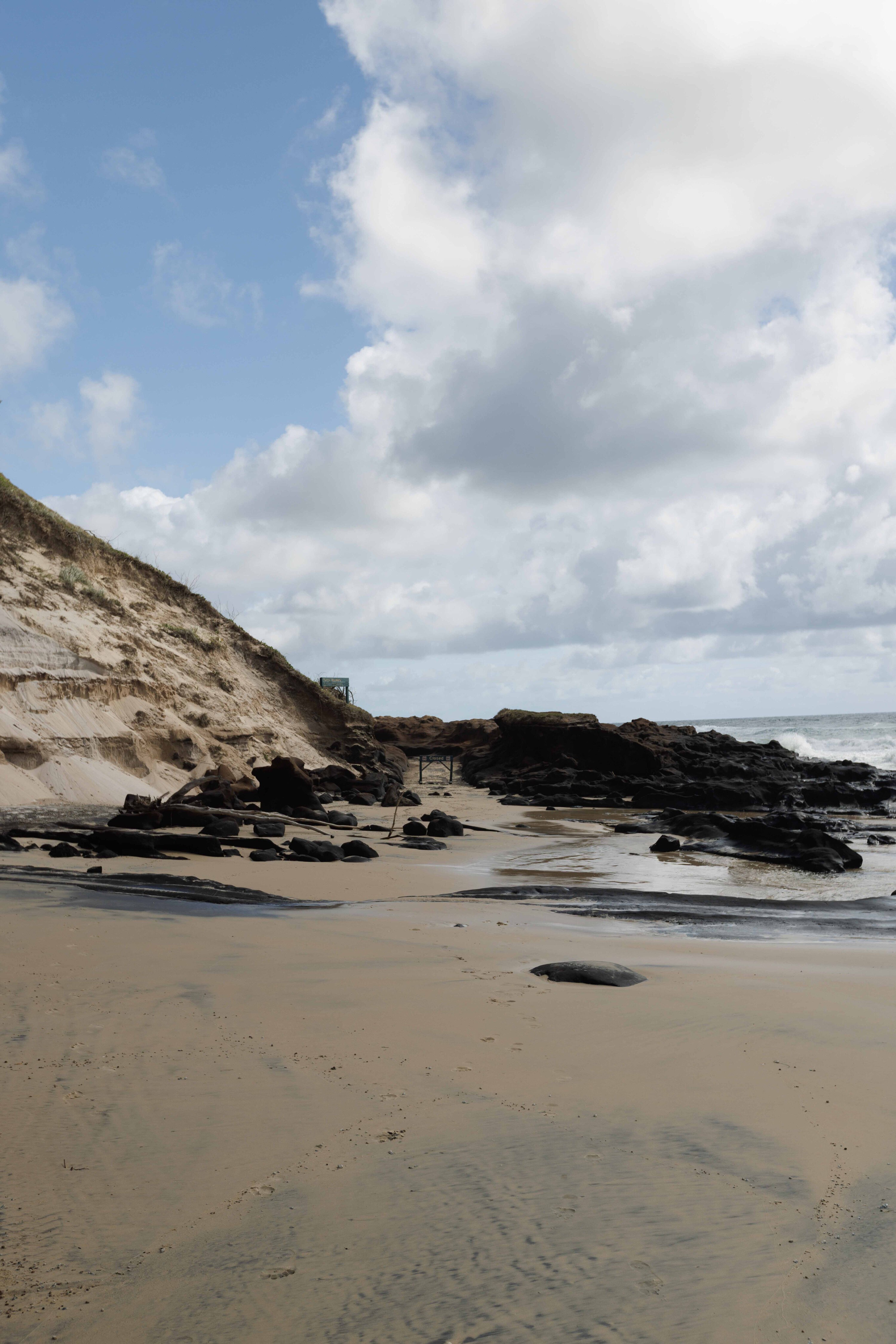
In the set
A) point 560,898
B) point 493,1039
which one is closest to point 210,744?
point 560,898

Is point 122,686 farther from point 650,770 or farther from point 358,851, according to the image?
point 650,770

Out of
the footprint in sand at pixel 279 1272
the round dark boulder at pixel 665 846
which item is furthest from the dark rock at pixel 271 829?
the footprint in sand at pixel 279 1272

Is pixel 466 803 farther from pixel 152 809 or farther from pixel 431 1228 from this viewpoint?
pixel 431 1228

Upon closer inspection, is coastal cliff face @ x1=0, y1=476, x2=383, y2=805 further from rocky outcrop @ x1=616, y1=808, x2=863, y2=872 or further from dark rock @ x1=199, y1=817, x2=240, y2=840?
rocky outcrop @ x1=616, y1=808, x2=863, y2=872

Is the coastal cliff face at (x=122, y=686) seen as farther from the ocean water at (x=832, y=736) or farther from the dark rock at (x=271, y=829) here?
the ocean water at (x=832, y=736)

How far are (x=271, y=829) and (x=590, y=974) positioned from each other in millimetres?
9862

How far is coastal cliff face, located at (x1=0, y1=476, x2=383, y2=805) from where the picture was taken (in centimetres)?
1780

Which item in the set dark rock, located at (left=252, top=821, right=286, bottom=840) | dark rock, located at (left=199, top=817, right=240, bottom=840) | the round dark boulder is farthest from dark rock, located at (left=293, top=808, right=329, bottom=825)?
the round dark boulder

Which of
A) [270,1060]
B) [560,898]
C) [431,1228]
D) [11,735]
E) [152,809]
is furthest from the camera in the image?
[11,735]

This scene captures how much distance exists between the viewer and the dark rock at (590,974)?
15.9 feet

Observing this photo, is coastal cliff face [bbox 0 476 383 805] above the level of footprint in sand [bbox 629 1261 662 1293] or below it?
above

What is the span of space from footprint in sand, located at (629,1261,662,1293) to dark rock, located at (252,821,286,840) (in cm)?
1187

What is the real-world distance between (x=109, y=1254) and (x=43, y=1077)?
1.24 meters

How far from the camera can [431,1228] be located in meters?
2.20
